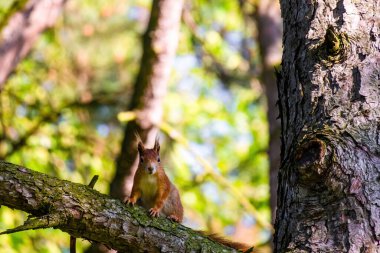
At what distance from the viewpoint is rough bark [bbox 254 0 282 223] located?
574 centimetres

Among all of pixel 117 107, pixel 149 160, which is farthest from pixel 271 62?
pixel 149 160

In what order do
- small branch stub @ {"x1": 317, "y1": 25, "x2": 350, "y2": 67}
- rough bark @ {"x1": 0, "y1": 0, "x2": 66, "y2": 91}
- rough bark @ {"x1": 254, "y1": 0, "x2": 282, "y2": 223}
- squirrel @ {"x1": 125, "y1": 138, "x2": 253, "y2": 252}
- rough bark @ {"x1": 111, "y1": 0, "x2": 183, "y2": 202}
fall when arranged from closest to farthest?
1. small branch stub @ {"x1": 317, "y1": 25, "x2": 350, "y2": 67}
2. squirrel @ {"x1": 125, "y1": 138, "x2": 253, "y2": 252}
3. rough bark @ {"x1": 111, "y1": 0, "x2": 183, "y2": 202}
4. rough bark @ {"x1": 0, "y1": 0, "x2": 66, "y2": 91}
5. rough bark @ {"x1": 254, "y1": 0, "x2": 282, "y2": 223}

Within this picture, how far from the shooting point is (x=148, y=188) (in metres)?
3.82

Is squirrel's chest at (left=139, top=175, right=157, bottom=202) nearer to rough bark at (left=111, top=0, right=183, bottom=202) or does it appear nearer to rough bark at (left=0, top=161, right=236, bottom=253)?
rough bark at (left=111, top=0, right=183, bottom=202)

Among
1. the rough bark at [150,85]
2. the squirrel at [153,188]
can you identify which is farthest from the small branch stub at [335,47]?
the rough bark at [150,85]

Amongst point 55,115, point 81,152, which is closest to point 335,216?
point 55,115

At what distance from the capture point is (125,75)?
998 centimetres

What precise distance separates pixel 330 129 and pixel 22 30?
323 centimetres

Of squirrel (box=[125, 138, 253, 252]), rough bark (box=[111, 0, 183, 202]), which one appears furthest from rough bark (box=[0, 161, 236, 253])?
rough bark (box=[111, 0, 183, 202])

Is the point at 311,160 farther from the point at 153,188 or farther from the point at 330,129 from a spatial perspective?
the point at 153,188

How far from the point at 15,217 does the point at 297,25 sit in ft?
13.1

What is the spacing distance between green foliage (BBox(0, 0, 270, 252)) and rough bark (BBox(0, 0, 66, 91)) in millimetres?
837

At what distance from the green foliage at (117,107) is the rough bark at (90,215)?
3134 mm

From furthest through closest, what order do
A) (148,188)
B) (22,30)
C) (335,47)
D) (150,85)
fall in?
1. (22,30)
2. (150,85)
3. (148,188)
4. (335,47)
